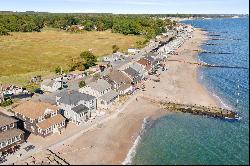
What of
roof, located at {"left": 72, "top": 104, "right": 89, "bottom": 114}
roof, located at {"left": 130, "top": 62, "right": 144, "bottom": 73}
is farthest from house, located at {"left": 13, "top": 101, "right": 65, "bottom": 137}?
roof, located at {"left": 130, "top": 62, "right": 144, "bottom": 73}

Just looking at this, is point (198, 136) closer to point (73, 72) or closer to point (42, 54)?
point (73, 72)

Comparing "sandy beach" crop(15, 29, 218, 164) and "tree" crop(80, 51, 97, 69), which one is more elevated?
"tree" crop(80, 51, 97, 69)

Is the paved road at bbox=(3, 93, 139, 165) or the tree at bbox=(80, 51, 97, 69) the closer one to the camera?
the paved road at bbox=(3, 93, 139, 165)

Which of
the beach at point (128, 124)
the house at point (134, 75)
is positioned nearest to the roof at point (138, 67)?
the house at point (134, 75)

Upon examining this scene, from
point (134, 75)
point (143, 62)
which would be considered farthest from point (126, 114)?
point (143, 62)

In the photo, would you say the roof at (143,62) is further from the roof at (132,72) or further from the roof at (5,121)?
the roof at (5,121)

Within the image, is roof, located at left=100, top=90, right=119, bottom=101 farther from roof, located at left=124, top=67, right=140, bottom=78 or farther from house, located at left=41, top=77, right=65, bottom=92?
house, located at left=41, top=77, right=65, bottom=92

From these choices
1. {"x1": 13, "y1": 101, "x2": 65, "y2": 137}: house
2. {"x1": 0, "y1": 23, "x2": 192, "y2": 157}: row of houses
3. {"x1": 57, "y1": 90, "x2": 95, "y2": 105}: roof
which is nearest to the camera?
{"x1": 0, "y1": 23, "x2": 192, "y2": 157}: row of houses

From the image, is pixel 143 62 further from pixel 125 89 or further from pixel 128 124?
pixel 128 124
